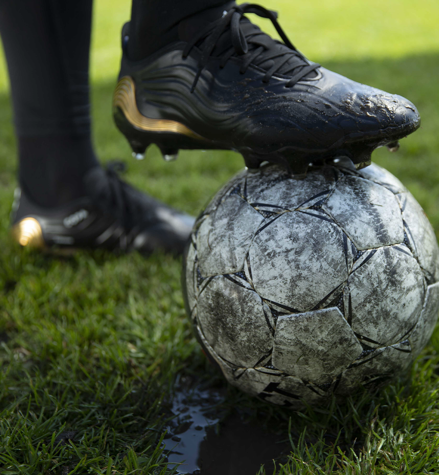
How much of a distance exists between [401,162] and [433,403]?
302 cm

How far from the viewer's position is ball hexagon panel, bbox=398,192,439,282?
1599 mm

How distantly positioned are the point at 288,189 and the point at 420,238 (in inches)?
18.9

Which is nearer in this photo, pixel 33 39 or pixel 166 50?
pixel 166 50

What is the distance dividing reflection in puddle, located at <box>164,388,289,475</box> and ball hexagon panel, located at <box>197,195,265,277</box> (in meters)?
0.55

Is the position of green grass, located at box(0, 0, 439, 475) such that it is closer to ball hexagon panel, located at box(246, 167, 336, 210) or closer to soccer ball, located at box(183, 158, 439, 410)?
soccer ball, located at box(183, 158, 439, 410)

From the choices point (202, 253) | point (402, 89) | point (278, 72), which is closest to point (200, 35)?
point (278, 72)

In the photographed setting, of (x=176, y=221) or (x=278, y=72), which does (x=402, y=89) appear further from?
(x=278, y=72)

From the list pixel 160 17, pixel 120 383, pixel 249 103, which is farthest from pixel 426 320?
pixel 160 17

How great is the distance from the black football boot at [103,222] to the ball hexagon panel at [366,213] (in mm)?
1372

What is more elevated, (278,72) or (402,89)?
(278,72)

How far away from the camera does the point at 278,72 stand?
1.72 meters

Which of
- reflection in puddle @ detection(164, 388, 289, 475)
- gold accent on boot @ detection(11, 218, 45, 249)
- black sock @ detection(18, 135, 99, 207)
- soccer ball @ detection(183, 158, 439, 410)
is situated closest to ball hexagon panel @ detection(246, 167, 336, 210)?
soccer ball @ detection(183, 158, 439, 410)

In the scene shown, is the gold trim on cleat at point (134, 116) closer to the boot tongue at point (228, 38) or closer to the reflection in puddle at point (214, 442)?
the boot tongue at point (228, 38)

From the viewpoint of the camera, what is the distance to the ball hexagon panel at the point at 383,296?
1.47 meters
